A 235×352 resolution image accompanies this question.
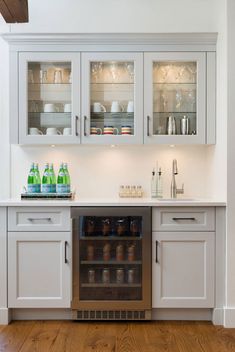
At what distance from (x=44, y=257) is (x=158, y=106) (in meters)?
1.56

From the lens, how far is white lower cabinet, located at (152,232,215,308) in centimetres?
261

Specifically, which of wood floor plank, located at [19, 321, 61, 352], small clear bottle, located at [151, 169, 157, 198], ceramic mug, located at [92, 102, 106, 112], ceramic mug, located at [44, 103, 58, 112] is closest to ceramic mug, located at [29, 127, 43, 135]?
ceramic mug, located at [44, 103, 58, 112]

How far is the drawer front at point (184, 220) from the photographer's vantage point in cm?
261

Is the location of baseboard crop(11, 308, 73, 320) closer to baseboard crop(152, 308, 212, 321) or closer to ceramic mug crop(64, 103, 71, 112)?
baseboard crop(152, 308, 212, 321)

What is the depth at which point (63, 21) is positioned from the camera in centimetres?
309

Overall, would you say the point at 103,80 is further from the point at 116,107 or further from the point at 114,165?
the point at 114,165

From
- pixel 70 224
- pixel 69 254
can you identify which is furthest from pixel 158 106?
pixel 69 254

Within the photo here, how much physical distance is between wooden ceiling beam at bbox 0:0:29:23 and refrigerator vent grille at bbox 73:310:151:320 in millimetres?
2156

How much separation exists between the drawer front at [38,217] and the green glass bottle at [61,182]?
0.82 feet

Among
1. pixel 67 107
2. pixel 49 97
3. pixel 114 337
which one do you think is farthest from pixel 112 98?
pixel 114 337

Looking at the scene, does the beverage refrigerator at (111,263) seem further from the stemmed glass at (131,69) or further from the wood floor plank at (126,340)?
the stemmed glass at (131,69)

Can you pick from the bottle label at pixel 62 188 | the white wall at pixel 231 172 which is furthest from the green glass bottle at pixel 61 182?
the white wall at pixel 231 172

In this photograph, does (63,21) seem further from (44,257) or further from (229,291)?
(229,291)

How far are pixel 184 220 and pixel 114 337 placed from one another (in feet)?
3.21
